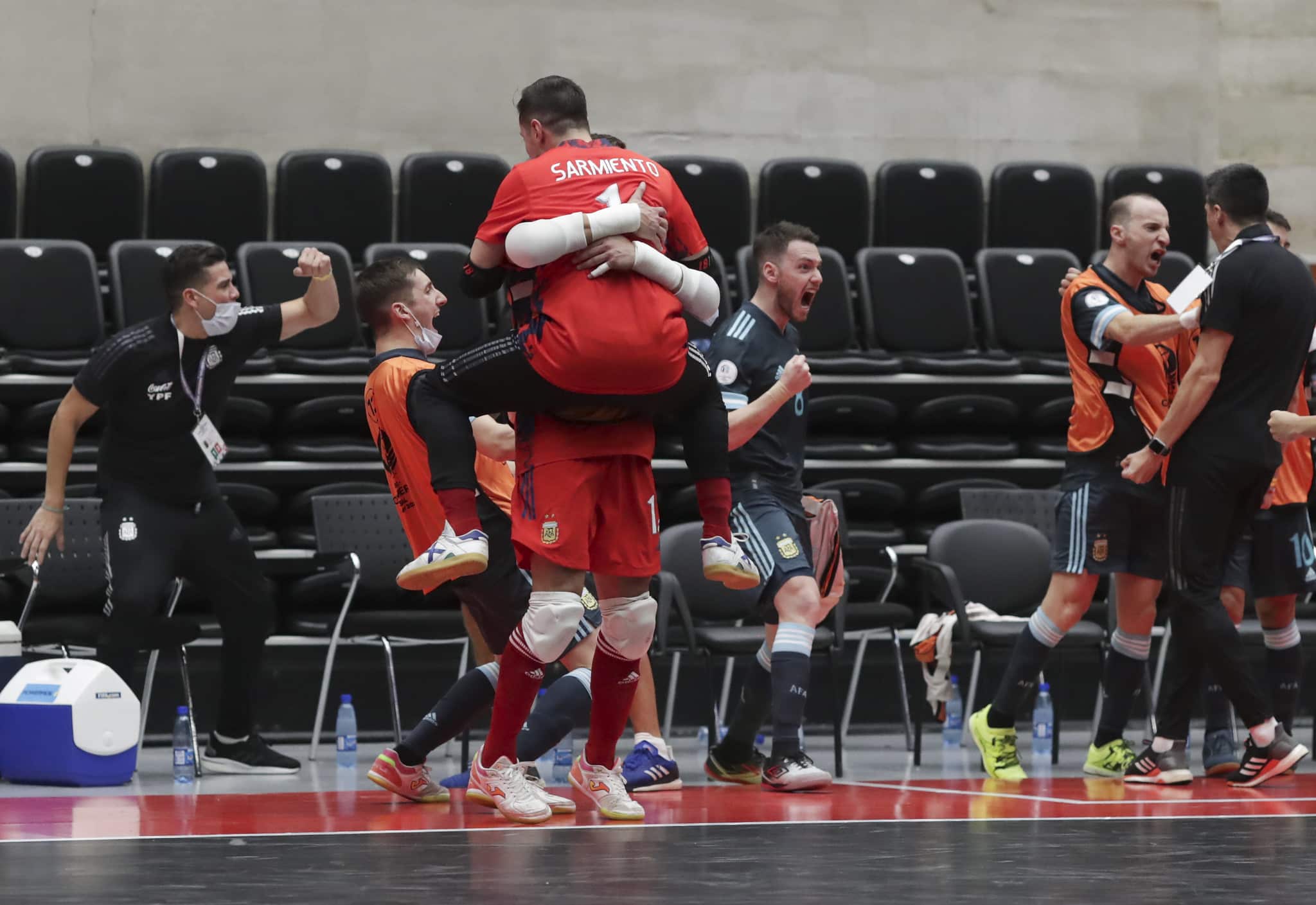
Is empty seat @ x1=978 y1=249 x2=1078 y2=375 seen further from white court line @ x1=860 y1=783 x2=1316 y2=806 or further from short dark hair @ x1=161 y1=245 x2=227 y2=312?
short dark hair @ x1=161 y1=245 x2=227 y2=312

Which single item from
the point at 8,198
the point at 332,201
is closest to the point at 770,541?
the point at 332,201

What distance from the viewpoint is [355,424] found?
811 centimetres

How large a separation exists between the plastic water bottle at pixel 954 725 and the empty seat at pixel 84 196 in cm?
433

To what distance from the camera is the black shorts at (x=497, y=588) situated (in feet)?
16.5

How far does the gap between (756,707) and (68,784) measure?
2183 mm

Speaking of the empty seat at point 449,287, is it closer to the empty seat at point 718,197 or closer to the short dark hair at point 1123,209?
the empty seat at point 718,197

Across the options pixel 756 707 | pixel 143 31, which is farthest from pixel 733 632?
pixel 143 31

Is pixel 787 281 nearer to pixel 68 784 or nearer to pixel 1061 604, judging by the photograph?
pixel 1061 604

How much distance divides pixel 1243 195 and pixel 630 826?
108 inches

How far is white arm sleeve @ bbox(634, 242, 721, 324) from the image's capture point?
4344 millimetres

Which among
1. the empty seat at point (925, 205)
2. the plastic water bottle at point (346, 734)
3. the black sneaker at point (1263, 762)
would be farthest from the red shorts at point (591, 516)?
the empty seat at point (925, 205)

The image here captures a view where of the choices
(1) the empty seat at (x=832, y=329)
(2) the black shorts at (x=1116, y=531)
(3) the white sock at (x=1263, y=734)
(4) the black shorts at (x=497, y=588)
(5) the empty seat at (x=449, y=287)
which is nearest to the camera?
(4) the black shorts at (x=497, y=588)

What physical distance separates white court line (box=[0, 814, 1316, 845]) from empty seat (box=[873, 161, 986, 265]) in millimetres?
5275

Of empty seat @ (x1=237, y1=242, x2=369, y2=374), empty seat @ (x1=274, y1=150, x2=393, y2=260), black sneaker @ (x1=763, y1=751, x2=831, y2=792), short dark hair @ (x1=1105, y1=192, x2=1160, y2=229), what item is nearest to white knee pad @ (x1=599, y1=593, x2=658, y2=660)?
black sneaker @ (x1=763, y1=751, x2=831, y2=792)
